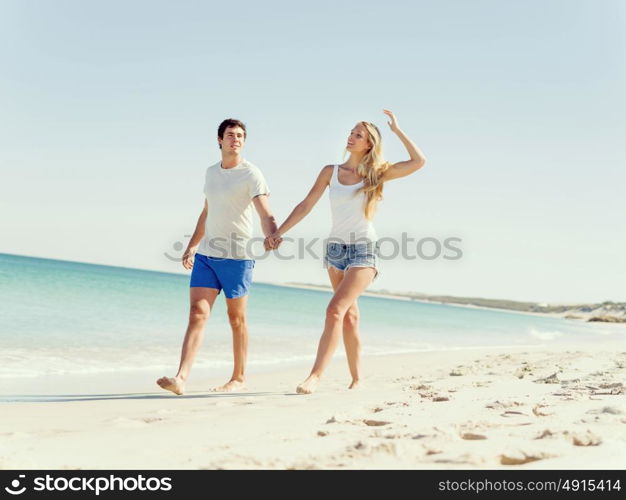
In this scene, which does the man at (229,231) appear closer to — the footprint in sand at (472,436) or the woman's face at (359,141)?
the woman's face at (359,141)

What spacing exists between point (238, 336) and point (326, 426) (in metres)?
2.19

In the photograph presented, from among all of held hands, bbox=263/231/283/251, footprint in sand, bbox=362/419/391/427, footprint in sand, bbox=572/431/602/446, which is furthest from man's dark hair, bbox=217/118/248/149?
footprint in sand, bbox=572/431/602/446

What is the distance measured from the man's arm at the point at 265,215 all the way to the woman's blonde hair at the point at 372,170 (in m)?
0.74

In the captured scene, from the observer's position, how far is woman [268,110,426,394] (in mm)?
4855

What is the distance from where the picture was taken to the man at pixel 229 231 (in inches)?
201

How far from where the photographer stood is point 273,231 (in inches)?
199

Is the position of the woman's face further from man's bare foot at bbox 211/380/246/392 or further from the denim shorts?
man's bare foot at bbox 211/380/246/392

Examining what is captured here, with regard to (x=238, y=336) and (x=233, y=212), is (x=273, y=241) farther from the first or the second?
(x=238, y=336)

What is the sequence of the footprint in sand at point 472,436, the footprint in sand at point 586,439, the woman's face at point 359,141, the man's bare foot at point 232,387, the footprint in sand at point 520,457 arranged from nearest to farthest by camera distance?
1. the footprint in sand at point 520,457
2. the footprint in sand at point 586,439
3. the footprint in sand at point 472,436
4. the woman's face at point 359,141
5. the man's bare foot at point 232,387

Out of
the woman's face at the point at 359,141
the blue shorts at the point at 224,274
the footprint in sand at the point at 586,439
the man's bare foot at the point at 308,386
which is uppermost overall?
the woman's face at the point at 359,141

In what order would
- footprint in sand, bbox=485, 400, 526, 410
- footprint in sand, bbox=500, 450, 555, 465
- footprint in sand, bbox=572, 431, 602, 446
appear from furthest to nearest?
1. footprint in sand, bbox=485, 400, 526, 410
2. footprint in sand, bbox=572, 431, 602, 446
3. footprint in sand, bbox=500, 450, 555, 465

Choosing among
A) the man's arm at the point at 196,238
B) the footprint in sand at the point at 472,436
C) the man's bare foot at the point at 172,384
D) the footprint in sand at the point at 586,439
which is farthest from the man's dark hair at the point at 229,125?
the footprint in sand at the point at 586,439

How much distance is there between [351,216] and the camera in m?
4.96

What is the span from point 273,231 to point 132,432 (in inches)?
87.1
